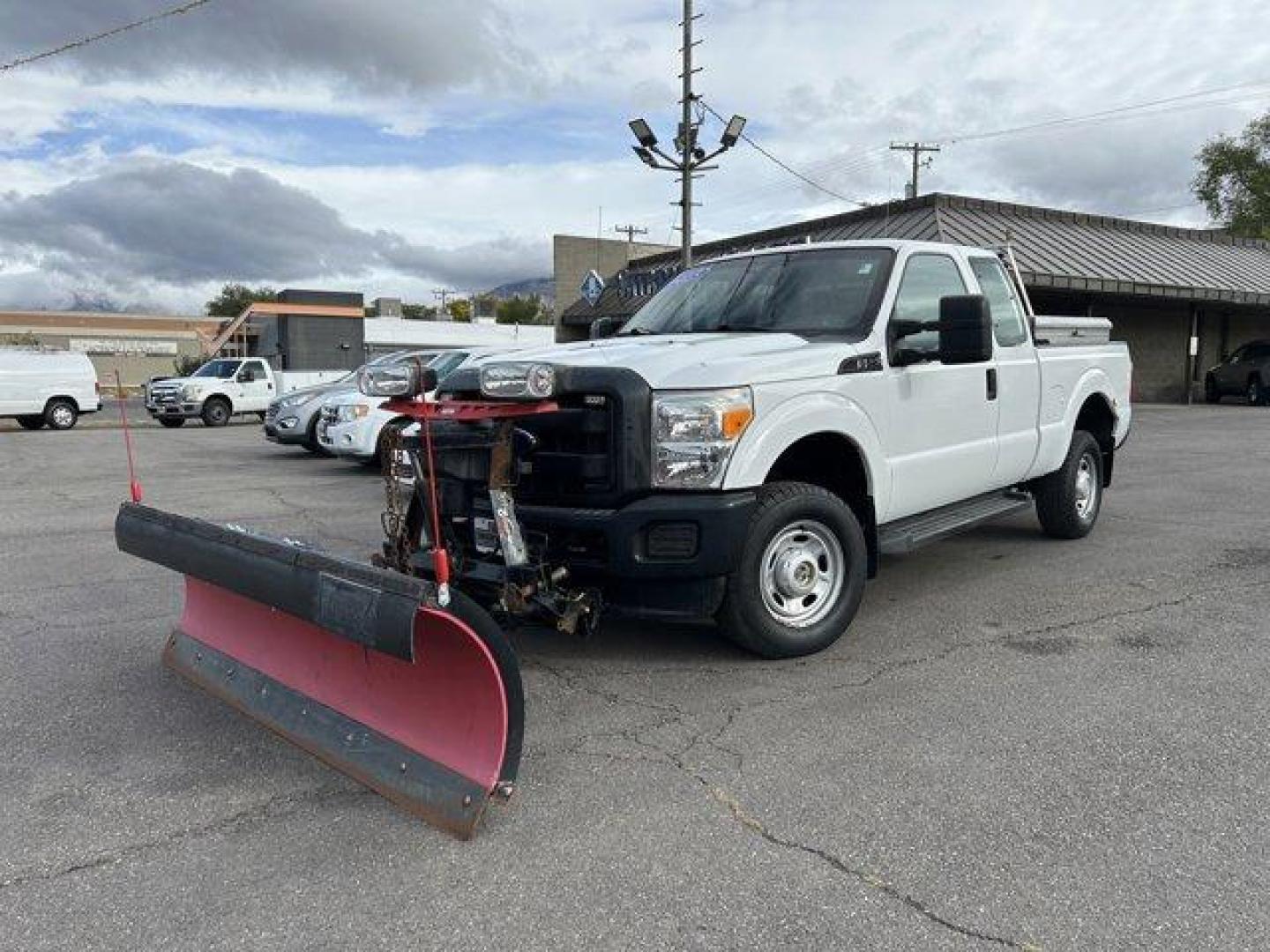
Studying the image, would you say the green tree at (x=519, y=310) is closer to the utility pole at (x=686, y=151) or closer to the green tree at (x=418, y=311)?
the green tree at (x=418, y=311)

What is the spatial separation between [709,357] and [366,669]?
78.4 inches

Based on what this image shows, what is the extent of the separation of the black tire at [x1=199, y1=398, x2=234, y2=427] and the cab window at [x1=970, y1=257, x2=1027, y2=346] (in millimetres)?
24292

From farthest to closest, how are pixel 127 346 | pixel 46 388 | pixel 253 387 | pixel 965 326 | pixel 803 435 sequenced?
pixel 127 346 < pixel 253 387 < pixel 46 388 < pixel 965 326 < pixel 803 435

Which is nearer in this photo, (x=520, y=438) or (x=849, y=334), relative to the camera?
(x=520, y=438)

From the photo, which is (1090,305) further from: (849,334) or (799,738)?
(799,738)

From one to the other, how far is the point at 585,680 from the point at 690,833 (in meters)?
1.46

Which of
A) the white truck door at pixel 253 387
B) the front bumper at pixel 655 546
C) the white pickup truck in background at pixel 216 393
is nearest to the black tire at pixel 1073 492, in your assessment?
the front bumper at pixel 655 546

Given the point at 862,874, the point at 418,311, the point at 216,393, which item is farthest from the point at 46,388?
the point at 418,311

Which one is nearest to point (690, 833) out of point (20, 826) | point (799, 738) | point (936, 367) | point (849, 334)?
point (799, 738)

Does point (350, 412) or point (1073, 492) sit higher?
point (350, 412)

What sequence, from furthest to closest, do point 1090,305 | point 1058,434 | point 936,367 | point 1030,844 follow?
point 1090,305
point 1058,434
point 936,367
point 1030,844

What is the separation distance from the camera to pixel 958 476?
579 centimetres

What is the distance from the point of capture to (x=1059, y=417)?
6.89 metres

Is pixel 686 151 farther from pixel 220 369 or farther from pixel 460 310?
pixel 460 310
